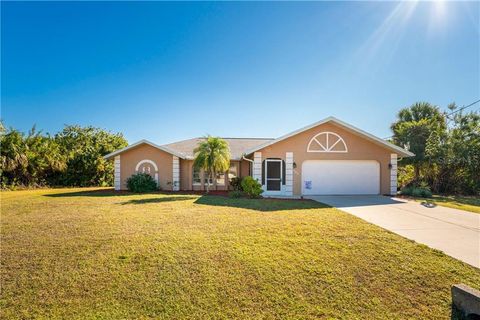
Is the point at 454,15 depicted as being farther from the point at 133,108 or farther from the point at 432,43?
the point at 133,108

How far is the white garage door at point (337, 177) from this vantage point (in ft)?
47.2

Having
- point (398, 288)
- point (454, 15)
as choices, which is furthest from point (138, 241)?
point (454, 15)

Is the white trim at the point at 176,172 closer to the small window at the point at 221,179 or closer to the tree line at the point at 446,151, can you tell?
the small window at the point at 221,179

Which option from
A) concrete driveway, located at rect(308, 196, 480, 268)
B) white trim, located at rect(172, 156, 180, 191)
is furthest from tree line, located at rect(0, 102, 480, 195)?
concrete driveway, located at rect(308, 196, 480, 268)

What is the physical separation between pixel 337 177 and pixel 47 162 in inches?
971

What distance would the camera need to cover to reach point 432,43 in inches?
475

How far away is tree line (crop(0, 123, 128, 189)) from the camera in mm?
18062

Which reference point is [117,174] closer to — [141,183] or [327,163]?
[141,183]

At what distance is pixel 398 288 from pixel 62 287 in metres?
5.24

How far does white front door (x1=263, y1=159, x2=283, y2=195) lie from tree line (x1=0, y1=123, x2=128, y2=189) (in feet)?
58.7

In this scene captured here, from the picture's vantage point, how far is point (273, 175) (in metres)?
14.6

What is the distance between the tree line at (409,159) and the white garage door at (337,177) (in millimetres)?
5529

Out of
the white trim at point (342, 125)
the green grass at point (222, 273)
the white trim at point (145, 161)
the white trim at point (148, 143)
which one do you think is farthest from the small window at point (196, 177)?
the green grass at point (222, 273)

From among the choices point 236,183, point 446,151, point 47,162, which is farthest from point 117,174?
point 446,151
